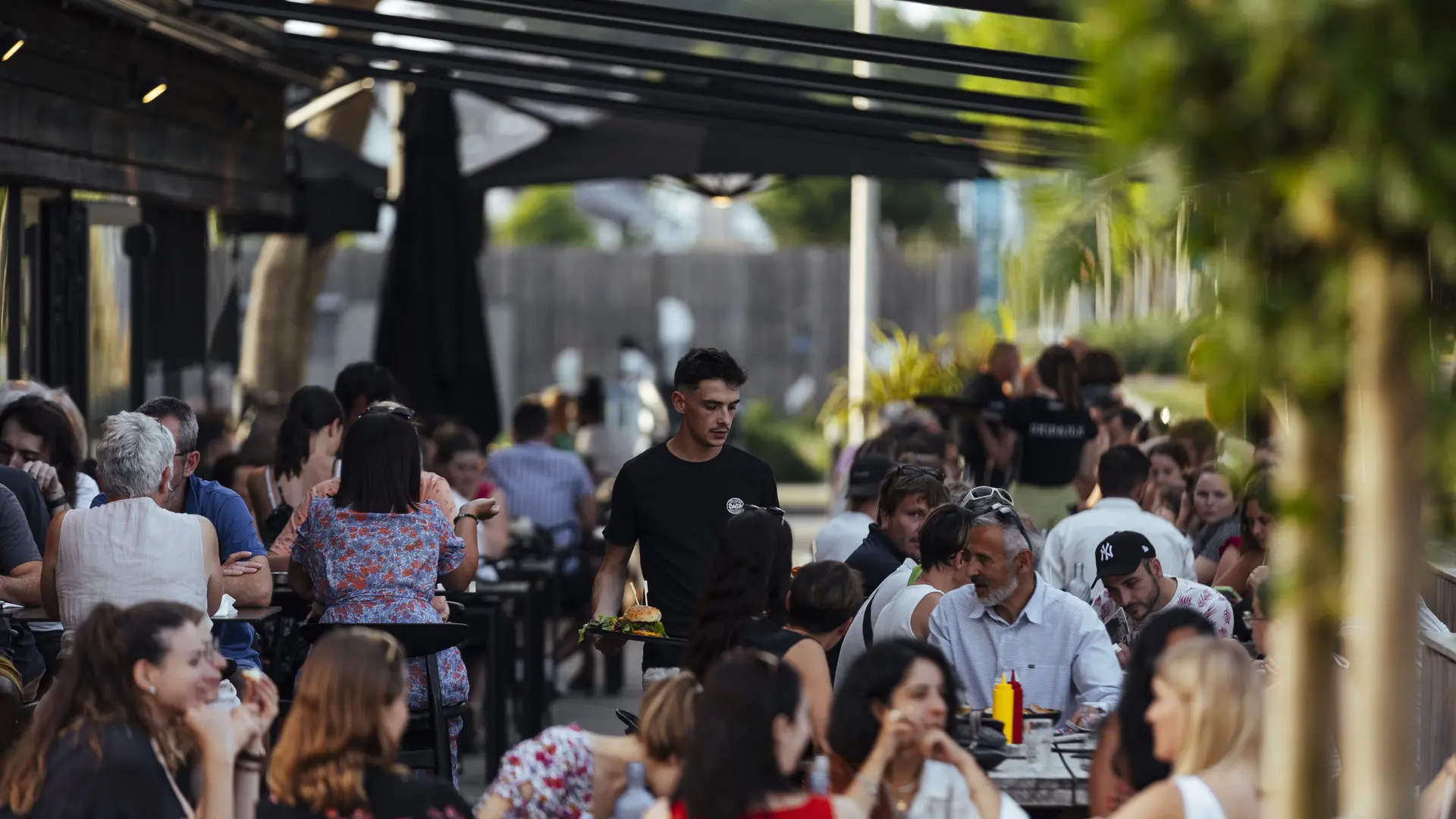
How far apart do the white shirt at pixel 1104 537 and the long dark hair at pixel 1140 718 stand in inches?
97.7

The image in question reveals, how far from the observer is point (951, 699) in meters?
4.07

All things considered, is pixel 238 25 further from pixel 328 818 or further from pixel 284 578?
pixel 328 818

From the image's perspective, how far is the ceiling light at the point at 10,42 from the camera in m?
6.97

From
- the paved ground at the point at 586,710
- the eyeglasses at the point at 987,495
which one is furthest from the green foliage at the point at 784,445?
the eyeglasses at the point at 987,495

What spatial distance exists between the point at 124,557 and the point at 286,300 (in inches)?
380

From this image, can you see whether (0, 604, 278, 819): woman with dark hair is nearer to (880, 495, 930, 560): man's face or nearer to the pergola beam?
(880, 495, 930, 560): man's face

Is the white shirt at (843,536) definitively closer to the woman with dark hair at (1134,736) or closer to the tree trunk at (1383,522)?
the woman with dark hair at (1134,736)

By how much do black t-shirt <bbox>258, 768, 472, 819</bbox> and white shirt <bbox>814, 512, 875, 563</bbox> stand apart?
3157mm

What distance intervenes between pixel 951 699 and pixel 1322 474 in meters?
1.72

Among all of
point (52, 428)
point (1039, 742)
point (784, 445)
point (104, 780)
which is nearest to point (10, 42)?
point (52, 428)

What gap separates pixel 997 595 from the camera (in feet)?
17.2

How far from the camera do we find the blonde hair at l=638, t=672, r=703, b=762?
3885mm

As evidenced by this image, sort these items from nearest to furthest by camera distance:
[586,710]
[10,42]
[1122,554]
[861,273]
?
1. [1122,554]
2. [10,42]
3. [586,710]
4. [861,273]

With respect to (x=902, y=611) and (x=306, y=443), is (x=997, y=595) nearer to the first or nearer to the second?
(x=902, y=611)
